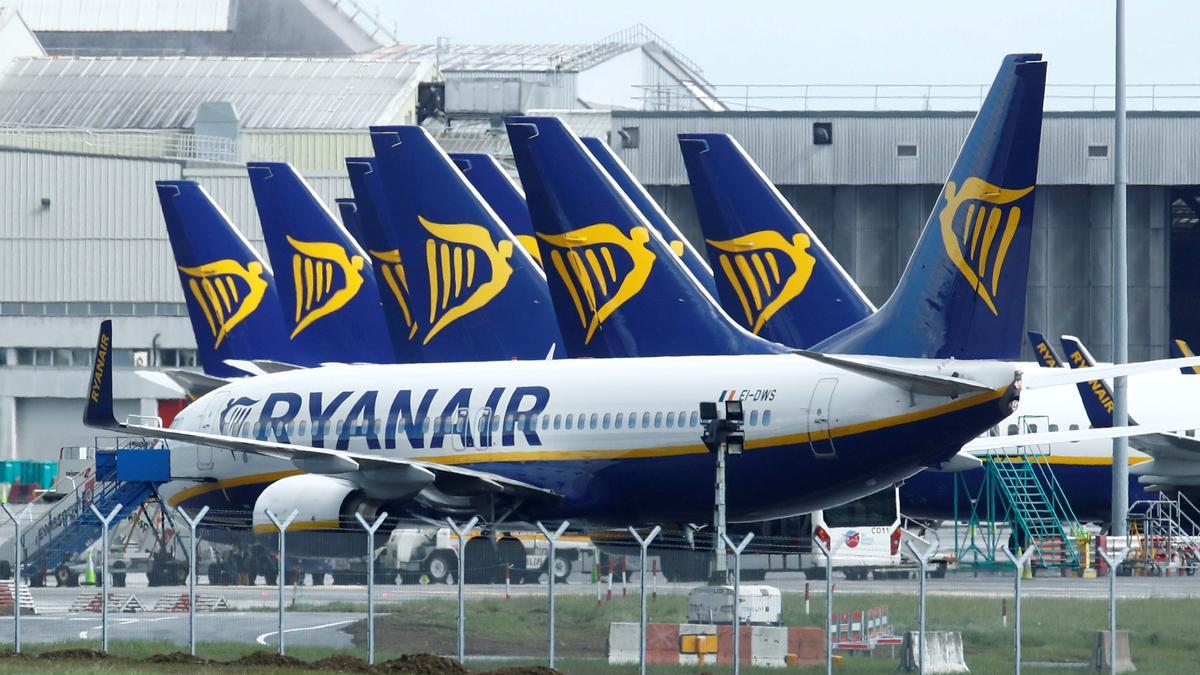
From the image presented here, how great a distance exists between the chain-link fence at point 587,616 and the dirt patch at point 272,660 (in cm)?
4

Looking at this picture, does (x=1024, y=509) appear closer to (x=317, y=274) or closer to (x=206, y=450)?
(x=206, y=450)

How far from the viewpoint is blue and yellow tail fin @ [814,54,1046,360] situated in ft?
104

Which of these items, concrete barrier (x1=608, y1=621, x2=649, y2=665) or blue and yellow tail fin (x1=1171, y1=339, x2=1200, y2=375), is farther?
blue and yellow tail fin (x1=1171, y1=339, x2=1200, y2=375)

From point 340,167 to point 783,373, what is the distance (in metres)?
56.0

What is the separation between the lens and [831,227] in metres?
70.0

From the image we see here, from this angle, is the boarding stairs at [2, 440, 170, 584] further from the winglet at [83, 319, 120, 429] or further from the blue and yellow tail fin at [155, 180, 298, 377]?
the blue and yellow tail fin at [155, 180, 298, 377]

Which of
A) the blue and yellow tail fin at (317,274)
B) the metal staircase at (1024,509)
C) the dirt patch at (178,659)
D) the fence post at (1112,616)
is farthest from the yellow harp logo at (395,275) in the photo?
the fence post at (1112,616)

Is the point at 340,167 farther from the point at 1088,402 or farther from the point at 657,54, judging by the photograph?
the point at 1088,402

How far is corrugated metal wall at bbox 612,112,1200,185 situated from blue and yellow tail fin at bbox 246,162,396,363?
1934cm

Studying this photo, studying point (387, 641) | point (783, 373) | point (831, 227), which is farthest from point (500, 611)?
point (831, 227)

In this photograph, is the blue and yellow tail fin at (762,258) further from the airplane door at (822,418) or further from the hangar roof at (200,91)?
the hangar roof at (200,91)

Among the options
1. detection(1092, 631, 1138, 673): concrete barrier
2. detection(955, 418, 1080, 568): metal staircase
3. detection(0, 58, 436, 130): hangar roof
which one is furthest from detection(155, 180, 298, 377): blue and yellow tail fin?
detection(0, 58, 436, 130): hangar roof

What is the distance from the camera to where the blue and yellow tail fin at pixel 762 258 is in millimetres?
39938

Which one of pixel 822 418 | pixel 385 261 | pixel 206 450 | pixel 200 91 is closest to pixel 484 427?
pixel 206 450
